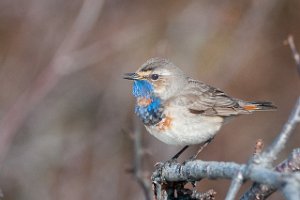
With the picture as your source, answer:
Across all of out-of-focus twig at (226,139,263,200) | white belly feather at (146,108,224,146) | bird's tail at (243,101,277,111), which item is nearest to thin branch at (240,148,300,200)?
out-of-focus twig at (226,139,263,200)

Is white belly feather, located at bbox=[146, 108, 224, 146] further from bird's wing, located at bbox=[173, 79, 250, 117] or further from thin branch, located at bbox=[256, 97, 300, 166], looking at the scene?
thin branch, located at bbox=[256, 97, 300, 166]

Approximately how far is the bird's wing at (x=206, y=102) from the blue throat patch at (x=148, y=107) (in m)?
0.18

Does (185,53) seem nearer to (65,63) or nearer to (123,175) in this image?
(123,175)

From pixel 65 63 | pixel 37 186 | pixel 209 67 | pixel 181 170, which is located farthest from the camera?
pixel 209 67

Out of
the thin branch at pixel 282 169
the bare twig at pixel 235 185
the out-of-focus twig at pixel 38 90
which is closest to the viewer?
the bare twig at pixel 235 185

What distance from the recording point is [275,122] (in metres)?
9.95

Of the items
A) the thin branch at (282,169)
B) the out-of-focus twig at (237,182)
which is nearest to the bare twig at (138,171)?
the thin branch at (282,169)

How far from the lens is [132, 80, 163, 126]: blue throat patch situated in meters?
5.21

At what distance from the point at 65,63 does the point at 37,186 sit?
7.75 ft

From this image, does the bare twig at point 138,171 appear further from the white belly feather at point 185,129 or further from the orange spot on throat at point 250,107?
the orange spot on throat at point 250,107

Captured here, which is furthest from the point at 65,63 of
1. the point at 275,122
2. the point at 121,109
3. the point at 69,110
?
the point at 275,122

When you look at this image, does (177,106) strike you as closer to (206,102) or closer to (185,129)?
(185,129)

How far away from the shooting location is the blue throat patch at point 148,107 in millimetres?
5213

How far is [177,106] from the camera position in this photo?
5355mm
